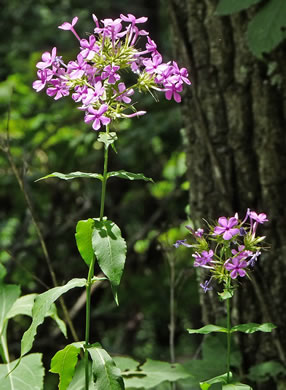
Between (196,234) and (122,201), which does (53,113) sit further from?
(196,234)

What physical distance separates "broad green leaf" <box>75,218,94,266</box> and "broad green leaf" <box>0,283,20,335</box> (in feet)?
2.33

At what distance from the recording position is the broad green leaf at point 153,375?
6.40ft

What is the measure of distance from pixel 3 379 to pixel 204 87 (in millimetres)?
1403

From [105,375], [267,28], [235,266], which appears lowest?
[105,375]

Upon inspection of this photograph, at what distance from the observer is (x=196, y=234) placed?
1433 mm

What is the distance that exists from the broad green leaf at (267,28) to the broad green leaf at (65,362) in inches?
52.4

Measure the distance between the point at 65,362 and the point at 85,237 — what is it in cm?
36

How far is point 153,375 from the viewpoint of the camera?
2039mm

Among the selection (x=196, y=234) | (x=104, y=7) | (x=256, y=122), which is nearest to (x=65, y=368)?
(x=196, y=234)

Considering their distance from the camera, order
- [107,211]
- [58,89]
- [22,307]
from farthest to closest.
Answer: [107,211]
[22,307]
[58,89]

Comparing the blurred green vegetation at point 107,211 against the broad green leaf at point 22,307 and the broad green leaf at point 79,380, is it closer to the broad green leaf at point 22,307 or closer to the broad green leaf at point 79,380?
the broad green leaf at point 22,307

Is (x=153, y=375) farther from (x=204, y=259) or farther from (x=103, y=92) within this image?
(x=103, y=92)

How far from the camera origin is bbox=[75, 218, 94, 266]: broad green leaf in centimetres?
142

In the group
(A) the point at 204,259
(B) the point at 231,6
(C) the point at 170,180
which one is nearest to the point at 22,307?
(A) the point at 204,259
